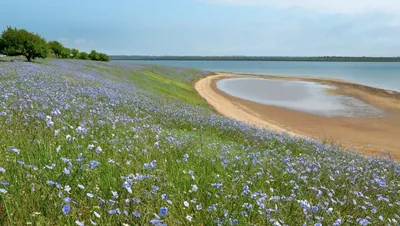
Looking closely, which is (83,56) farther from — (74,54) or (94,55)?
(94,55)

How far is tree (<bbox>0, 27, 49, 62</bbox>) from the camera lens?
32062 millimetres

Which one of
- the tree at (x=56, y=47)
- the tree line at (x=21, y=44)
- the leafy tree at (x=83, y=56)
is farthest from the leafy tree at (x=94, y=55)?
the tree line at (x=21, y=44)

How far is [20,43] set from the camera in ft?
105

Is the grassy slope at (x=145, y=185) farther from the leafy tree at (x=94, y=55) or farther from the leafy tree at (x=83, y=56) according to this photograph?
the leafy tree at (x=94, y=55)

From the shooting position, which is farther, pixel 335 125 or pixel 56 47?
pixel 56 47

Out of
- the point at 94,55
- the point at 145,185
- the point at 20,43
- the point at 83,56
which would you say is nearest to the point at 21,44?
the point at 20,43

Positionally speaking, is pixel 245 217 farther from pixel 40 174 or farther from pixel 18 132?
pixel 18 132

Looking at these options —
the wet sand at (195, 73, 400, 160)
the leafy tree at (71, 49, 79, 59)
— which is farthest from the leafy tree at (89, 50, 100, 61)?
the wet sand at (195, 73, 400, 160)

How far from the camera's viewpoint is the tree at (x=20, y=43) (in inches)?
1262

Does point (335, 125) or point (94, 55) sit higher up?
point (94, 55)

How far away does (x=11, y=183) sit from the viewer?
3.31 meters

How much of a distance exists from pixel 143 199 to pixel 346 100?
45784 millimetres

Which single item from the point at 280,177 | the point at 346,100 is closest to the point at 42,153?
the point at 280,177

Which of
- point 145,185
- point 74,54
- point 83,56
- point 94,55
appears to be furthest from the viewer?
point 94,55
